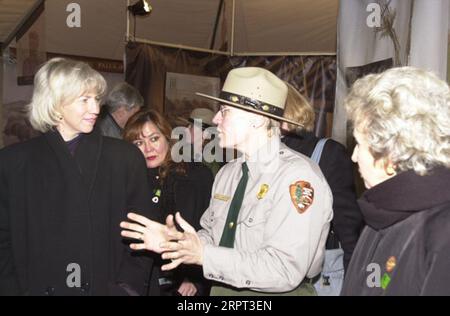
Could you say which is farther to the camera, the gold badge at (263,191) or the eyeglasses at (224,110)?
the eyeglasses at (224,110)

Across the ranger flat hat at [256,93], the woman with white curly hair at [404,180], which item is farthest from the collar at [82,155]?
the woman with white curly hair at [404,180]

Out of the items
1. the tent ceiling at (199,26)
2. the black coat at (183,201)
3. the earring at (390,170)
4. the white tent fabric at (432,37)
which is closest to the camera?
the earring at (390,170)

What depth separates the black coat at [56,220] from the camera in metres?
2.07

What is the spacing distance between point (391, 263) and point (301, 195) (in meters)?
0.52

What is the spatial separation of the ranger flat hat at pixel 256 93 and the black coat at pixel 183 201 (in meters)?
1.04

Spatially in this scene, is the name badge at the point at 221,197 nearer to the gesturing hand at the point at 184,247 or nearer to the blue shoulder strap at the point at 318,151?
the gesturing hand at the point at 184,247

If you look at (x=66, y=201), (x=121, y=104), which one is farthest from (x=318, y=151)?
(x=121, y=104)

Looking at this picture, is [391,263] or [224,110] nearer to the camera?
[391,263]

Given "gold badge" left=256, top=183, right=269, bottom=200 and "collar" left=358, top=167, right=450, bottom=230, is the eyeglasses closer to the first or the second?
"gold badge" left=256, top=183, right=269, bottom=200

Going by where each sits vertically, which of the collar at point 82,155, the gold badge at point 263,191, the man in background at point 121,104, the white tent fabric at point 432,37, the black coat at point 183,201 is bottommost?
the black coat at point 183,201

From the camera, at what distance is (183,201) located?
3.06 meters

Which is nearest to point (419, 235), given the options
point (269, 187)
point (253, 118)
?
point (269, 187)

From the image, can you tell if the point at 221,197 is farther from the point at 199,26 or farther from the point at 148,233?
the point at 199,26

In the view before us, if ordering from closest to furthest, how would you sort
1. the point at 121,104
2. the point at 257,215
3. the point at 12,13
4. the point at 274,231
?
the point at 274,231 < the point at 257,215 < the point at 121,104 < the point at 12,13
